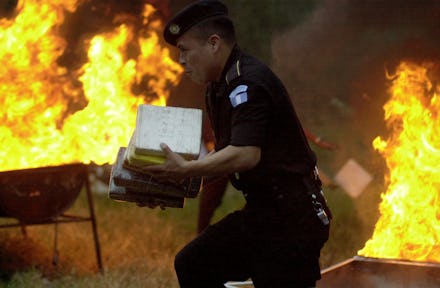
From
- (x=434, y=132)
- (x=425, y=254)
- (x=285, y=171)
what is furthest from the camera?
(x=434, y=132)

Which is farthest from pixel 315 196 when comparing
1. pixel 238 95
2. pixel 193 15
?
pixel 193 15

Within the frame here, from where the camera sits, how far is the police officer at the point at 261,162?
361 cm

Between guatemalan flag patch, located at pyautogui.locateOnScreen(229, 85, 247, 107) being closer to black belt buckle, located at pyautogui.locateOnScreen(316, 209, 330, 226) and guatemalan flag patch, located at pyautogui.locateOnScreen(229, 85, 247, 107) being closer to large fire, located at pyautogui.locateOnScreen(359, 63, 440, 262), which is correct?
black belt buckle, located at pyautogui.locateOnScreen(316, 209, 330, 226)

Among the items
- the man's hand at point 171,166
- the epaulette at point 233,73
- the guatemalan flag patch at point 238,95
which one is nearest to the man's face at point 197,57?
the epaulette at point 233,73

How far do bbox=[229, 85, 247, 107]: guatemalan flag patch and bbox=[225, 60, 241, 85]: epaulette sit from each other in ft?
0.26

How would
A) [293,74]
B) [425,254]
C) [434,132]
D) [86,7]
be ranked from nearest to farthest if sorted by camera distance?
[425,254], [434,132], [86,7], [293,74]

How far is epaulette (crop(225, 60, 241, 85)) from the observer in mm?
3668

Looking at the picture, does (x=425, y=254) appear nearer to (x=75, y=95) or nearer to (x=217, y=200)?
(x=217, y=200)

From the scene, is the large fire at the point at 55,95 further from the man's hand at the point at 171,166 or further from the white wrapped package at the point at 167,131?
the man's hand at the point at 171,166

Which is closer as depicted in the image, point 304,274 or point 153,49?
point 304,274

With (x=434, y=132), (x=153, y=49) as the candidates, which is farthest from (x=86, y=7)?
(x=434, y=132)

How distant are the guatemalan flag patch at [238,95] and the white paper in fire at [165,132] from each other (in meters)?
0.26

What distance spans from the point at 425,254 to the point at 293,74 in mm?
3799

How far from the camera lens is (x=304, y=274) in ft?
12.4
